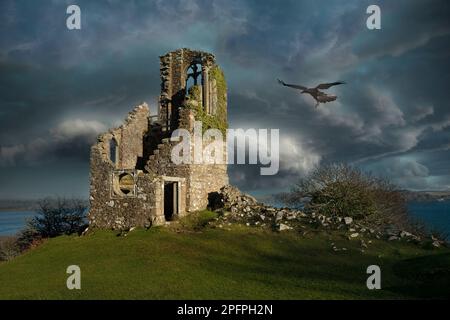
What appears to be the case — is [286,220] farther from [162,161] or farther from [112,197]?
[112,197]

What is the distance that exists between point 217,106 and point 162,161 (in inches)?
306

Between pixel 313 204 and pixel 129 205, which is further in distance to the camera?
pixel 313 204

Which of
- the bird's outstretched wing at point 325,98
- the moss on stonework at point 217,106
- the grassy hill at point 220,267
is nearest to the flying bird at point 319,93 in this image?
the bird's outstretched wing at point 325,98

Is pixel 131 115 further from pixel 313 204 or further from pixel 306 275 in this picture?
pixel 306 275

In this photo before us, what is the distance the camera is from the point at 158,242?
64.7 ft

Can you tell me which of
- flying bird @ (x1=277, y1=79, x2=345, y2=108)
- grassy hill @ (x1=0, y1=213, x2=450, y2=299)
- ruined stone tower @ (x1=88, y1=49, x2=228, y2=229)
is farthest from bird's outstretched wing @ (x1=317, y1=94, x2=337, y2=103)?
ruined stone tower @ (x1=88, y1=49, x2=228, y2=229)

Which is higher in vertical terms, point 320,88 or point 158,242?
point 320,88

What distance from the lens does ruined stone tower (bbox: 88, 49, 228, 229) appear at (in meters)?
23.2

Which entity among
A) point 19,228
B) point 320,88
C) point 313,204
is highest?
point 320,88

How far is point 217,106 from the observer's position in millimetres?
31453

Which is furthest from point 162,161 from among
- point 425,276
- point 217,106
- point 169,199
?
point 425,276

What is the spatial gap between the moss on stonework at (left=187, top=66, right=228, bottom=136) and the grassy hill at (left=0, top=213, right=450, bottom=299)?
8785mm
